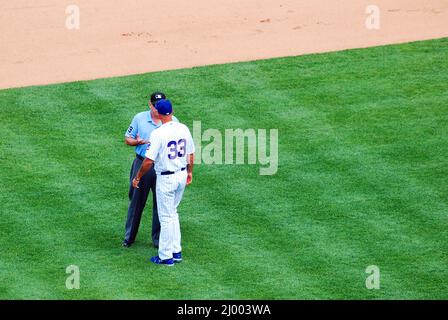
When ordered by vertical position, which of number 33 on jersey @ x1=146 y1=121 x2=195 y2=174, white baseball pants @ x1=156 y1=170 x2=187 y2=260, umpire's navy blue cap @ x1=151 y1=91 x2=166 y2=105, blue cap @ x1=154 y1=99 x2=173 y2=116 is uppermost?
umpire's navy blue cap @ x1=151 y1=91 x2=166 y2=105

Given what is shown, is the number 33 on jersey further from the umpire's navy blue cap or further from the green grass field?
the green grass field

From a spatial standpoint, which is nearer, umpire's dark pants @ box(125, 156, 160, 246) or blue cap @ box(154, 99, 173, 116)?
blue cap @ box(154, 99, 173, 116)

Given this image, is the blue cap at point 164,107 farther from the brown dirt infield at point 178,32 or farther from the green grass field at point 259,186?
the brown dirt infield at point 178,32

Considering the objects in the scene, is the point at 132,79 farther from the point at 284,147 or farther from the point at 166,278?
the point at 166,278

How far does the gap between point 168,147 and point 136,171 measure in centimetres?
63

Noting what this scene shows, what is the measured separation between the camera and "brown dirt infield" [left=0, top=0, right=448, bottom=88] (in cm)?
1502

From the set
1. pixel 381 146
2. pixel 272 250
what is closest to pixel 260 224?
pixel 272 250

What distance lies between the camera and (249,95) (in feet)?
45.9

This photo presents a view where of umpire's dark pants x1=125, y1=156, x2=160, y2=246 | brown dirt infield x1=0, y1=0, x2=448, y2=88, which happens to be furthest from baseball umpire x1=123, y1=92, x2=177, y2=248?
brown dirt infield x1=0, y1=0, x2=448, y2=88

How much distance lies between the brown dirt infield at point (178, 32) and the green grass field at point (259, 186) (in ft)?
1.37

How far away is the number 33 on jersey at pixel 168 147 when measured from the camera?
10.0 metres

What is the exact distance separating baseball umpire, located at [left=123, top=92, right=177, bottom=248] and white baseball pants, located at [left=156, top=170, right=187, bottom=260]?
1.03ft

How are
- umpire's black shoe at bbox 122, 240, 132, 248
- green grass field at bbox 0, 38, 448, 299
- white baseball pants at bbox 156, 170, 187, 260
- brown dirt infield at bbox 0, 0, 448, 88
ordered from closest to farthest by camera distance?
green grass field at bbox 0, 38, 448, 299, white baseball pants at bbox 156, 170, 187, 260, umpire's black shoe at bbox 122, 240, 132, 248, brown dirt infield at bbox 0, 0, 448, 88

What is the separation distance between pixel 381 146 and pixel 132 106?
3.12 m
